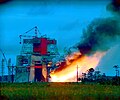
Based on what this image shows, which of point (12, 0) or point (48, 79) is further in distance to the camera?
point (48, 79)

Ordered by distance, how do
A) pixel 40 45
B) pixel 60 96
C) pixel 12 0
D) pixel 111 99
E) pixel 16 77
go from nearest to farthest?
pixel 12 0, pixel 60 96, pixel 111 99, pixel 40 45, pixel 16 77

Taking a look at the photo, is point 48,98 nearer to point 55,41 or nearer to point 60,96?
point 60,96

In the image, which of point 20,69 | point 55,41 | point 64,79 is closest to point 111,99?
point 64,79

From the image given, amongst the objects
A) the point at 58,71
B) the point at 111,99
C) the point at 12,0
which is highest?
the point at 12,0

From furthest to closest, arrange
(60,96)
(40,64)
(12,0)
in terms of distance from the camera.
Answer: (40,64) < (60,96) < (12,0)

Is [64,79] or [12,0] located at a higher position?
[12,0]

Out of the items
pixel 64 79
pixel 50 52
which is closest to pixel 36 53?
pixel 50 52

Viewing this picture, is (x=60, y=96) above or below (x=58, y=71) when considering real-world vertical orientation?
below

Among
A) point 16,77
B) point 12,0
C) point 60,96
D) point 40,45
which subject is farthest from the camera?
point 16,77

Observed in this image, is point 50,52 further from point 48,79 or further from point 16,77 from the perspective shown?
point 16,77
